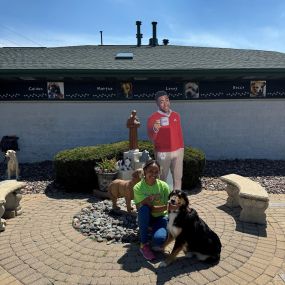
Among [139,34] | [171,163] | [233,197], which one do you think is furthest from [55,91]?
[139,34]

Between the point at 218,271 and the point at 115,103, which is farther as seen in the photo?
the point at 115,103

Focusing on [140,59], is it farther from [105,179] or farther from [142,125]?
[105,179]

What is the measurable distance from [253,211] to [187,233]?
2.07 m

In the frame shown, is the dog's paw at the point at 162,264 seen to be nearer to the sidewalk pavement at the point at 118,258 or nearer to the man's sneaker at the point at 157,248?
the sidewalk pavement at the point at 118,258

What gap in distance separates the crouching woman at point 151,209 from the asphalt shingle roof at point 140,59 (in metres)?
6.39

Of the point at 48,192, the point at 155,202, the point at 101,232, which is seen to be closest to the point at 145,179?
the point at 155,202

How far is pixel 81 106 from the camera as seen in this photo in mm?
10680

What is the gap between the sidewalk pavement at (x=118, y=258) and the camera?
3.81 metres

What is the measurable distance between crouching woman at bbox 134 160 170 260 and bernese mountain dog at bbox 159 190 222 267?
315 mm

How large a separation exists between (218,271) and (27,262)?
2.65 m

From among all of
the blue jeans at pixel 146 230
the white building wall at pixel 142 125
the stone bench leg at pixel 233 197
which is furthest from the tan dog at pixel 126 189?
the white building wall at pixel 142 125

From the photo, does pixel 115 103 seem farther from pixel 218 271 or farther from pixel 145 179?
pixel 218 271

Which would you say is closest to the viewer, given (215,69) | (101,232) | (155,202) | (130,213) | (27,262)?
(27,262)

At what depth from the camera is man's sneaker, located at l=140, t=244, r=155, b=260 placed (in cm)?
418
